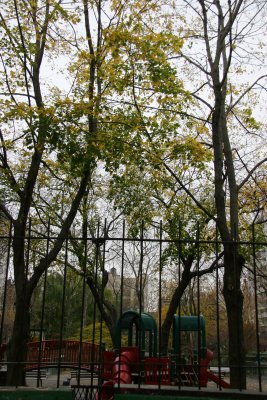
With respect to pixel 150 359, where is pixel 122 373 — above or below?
below

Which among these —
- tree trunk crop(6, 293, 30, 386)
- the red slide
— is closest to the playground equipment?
the red slide

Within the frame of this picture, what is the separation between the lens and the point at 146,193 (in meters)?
16.9

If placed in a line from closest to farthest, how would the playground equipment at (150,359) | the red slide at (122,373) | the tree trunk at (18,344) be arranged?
the tree trunk at (18,344) < the red slide at (122,373) < the playground equipment at (150,359)

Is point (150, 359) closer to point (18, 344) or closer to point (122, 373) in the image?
point (122, 373)

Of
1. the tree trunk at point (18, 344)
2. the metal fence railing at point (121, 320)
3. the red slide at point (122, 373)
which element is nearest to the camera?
the metal fence railing at point (121, 320)

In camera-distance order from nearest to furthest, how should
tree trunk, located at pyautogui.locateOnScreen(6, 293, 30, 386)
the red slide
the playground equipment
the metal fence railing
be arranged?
1. the metal fence railing
2. tree trunk, located at pyautogui.locateOnScreen(6, 293, 30, 386)
3. the red slide
4. the playground equipment

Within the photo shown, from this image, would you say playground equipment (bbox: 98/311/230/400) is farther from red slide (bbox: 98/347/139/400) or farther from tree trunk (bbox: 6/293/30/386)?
Result: tree trunk (bbox: 6/293/30/386)

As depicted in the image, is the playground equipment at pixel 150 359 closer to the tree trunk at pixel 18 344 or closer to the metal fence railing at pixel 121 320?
the metal fence railing at pixel 121 320

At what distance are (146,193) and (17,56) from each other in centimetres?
805

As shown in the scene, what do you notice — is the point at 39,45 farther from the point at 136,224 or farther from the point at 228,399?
the point at 228,399

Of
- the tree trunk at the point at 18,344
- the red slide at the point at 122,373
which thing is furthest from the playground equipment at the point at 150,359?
the tree trunk at the point at 18,344

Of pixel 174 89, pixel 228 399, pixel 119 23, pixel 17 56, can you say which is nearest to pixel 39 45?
pixel 17 56

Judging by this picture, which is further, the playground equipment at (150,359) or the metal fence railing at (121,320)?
the playground equipment at (150,359)

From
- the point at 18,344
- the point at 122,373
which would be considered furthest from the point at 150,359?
the point at 18,344
